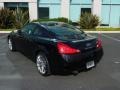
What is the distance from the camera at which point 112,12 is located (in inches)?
852

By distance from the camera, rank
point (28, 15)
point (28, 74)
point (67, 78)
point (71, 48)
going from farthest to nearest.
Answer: point (28, 15), point (28, 74), point (67, 78), point (71, 48)

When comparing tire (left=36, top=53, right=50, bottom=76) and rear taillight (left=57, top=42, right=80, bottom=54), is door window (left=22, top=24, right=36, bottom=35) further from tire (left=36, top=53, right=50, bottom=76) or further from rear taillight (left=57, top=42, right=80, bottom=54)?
rear taillight (left=57, top=42, right=80, bottom=54)

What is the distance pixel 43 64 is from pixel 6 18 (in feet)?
41.8

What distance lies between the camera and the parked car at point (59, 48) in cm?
554

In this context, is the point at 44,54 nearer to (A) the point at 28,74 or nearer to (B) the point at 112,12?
(A) the point at 28,74

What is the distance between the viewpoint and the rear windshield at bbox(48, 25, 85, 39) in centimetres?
611

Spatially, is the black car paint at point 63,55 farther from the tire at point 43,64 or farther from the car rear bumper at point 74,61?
the tire at point 43,64

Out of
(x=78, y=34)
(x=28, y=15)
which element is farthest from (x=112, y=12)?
(x=78, y=34)

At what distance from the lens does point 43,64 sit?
6059 mm

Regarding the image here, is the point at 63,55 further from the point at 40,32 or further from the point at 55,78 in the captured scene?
the point at 40,32

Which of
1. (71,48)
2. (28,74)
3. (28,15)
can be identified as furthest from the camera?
(28,15)

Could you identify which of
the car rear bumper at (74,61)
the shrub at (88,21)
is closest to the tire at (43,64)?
the car rear bumper at (74,61)

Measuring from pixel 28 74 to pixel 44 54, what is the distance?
2.82ft

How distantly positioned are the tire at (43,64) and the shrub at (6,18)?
40.6 ft
